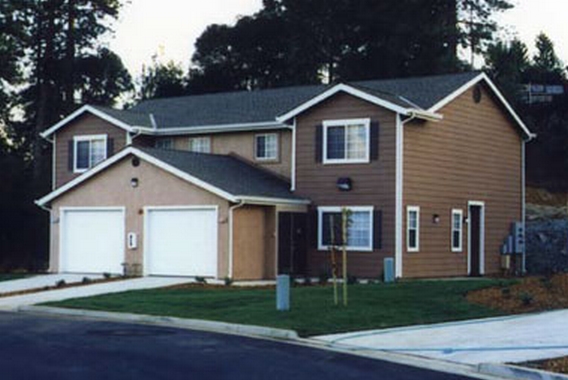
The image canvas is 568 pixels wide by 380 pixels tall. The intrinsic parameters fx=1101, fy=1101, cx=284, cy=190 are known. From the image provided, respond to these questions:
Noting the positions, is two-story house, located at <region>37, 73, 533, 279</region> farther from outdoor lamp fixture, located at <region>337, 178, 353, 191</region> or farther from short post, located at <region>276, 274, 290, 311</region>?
short post, located at <region>276, 274, 290, 311</region>

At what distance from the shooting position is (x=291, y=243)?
117 ft

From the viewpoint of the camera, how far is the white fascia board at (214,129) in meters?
37.8

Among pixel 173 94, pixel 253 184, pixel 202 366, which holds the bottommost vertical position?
pixel 202 366

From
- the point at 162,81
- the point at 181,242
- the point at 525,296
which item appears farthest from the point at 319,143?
the point at 162,81

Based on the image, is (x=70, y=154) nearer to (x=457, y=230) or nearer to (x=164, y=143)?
(x=164, y=143)

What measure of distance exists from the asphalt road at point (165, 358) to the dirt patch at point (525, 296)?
735 cm

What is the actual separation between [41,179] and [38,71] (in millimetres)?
10998

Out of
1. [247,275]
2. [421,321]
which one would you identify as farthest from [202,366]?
[247,275]

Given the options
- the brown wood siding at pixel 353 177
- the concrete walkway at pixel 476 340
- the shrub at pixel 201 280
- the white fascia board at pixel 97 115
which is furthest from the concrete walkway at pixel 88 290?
the concrete walkway at pixel 476 340

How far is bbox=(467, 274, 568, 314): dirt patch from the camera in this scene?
79.5ft

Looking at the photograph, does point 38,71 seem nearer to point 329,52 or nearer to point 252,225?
point 329,52

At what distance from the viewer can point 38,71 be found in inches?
2352

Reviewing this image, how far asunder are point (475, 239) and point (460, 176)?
2.59 metres

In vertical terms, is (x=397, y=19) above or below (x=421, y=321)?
above
